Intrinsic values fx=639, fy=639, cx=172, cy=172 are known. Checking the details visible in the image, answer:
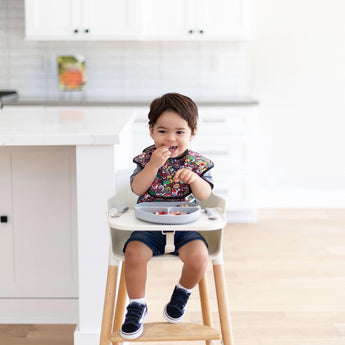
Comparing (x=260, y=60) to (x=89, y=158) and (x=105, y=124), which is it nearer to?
(x=105, y=124)

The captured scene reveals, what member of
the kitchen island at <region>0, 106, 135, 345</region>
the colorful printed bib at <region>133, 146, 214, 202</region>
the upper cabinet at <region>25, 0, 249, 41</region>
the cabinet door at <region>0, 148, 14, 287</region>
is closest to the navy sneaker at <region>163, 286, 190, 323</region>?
the colorful printed bib at <region>133, 146, 214, 202</region>

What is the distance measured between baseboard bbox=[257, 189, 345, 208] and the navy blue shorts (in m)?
3.50

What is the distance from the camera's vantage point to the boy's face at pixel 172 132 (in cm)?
189

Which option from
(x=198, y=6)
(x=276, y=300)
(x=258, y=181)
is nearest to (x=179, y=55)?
(x=198, y=6)

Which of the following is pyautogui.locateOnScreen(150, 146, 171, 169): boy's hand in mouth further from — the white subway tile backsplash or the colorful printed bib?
the white subway tile backsplash

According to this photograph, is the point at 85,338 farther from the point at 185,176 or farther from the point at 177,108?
the point at 177,108

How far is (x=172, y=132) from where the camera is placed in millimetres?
1891

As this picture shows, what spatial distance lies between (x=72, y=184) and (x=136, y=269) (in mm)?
991

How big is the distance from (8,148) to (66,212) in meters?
0.37

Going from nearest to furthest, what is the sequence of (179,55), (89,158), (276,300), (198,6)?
(89,158), (276,300), (198,6), (179,55)

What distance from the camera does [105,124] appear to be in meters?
2.71

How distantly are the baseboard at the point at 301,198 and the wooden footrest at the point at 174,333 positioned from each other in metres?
3.52

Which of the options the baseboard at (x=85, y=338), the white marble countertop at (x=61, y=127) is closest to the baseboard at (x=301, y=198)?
the white marble countertop at (x=61, y=127)

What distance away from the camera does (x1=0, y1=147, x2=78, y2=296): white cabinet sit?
2.72 metres
